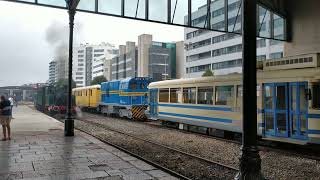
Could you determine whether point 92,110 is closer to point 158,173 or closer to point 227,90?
point 227,90

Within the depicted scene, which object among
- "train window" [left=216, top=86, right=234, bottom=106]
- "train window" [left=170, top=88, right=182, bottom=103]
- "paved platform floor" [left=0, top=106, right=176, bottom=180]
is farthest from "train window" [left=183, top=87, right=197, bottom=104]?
"paved platform floor" [left=0, top=106, right=176, bottom=180]

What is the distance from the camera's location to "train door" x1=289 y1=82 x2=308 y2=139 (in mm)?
12211

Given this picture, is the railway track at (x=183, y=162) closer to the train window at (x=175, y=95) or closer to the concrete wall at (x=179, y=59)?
the train window at (x=175, y=95)

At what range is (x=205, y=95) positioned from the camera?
18000 millimetres

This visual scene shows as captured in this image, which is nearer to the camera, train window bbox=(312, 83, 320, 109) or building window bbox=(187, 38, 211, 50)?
train window bbox=(312, 83, 320, 109)

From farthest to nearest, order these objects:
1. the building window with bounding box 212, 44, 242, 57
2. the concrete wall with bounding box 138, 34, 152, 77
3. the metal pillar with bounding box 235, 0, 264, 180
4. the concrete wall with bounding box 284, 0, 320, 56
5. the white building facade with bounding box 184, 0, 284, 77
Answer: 1. the concrete wall with bounding box 138, 34, 152, 77
2. the building window with bounding box 212, 44, 242, 57
3. the white building facade with bounding box 184, 0, 284, 77
4. the concrete wall with bounding box 284, 0, 320, 56
5. the metal pillar with bounding box 235, 0, 264, 180

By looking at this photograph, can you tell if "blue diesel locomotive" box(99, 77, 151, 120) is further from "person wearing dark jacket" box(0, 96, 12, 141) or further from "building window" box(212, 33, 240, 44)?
"building window" box(212, 33, 240, 44)

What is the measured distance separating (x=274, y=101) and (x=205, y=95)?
492 centimetres

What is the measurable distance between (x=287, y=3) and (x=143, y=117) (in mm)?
12908

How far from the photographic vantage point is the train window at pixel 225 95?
52.4 feet

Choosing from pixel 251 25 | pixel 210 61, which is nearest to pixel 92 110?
pixel 251 25

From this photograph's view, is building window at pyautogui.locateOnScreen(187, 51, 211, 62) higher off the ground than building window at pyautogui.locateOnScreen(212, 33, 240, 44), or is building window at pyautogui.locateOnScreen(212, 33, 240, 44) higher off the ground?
building window at pyautogui.locateOnScreen(212, 33, 240, 44)

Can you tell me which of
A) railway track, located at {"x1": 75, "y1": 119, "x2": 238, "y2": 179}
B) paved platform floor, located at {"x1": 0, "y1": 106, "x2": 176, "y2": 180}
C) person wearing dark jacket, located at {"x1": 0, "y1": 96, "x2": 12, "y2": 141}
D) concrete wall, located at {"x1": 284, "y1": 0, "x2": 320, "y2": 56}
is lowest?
railway track, located at {"x1": 75, "y1": 119, "x2": 238, "y2": 179}

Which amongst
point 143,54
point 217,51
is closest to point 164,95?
point 217,51
